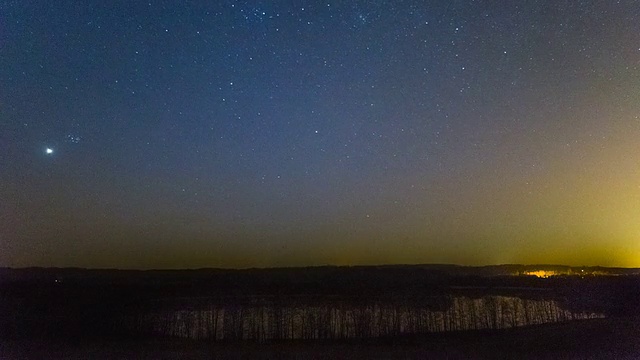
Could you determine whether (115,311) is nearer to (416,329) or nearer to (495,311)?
(416,329)

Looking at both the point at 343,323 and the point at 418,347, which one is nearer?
the point at 418,347

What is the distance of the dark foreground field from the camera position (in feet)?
46.6

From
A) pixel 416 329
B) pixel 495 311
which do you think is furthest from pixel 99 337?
pixel 495 311

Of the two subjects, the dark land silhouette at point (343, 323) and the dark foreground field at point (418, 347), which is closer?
the dark foreground field at point (418, 347)

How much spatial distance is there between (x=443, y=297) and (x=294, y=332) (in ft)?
17.0

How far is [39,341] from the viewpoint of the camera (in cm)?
1658

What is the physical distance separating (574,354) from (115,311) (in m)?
14.3

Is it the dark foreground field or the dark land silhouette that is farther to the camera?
the dark land silhouette

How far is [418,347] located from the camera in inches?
595

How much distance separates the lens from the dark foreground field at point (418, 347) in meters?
14.2

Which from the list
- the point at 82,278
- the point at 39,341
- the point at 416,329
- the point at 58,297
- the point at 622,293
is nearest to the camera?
the point at 39,341

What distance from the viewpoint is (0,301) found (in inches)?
854

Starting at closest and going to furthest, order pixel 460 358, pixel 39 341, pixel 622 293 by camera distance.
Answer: pixel 460 358
pixel 39 341
pixel 622 293

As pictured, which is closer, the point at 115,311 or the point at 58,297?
the point at 115,311
